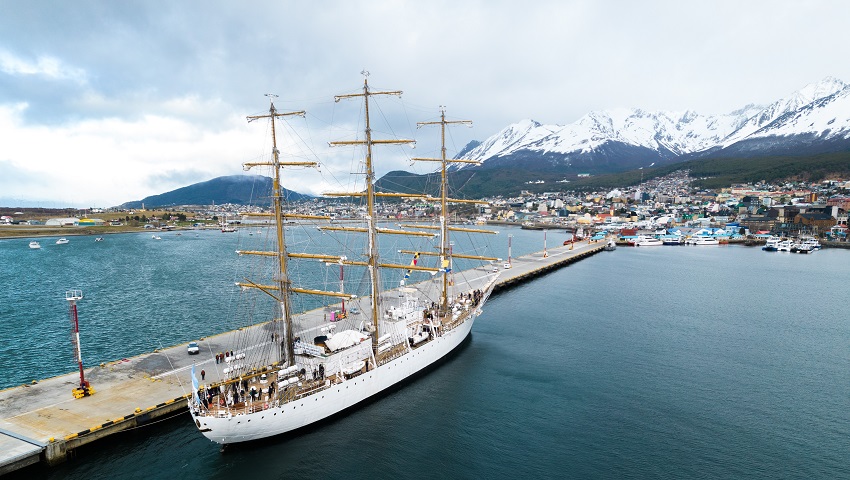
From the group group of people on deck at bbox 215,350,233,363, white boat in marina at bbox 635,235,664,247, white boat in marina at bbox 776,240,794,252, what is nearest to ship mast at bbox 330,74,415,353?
group of people on deck at bbox 215,350,233,363

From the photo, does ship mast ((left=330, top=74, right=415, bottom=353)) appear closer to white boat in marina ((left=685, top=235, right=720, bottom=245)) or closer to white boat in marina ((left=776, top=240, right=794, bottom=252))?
white boat in marina ((left=776, top=240, right=794, bottom=252))

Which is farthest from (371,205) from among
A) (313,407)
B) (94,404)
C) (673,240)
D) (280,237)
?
(673,240)

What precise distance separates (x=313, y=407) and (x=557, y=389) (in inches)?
561

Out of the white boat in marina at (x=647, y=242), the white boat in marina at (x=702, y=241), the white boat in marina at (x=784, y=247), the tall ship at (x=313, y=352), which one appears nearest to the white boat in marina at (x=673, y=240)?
the white boat in marina at (x=647, y=242)

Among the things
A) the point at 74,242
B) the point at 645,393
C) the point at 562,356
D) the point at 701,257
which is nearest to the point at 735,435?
the point at 645,393

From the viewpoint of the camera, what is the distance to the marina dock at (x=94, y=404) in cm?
1766

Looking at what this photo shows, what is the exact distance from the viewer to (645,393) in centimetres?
2644

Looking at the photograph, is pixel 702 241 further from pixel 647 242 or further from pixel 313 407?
pixel 313 407

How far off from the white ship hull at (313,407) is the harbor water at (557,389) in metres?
0.68

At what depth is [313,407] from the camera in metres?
21.8

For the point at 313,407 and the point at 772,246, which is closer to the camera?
the point at 313,407

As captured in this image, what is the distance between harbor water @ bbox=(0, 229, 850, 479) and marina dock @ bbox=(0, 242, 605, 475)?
2.91 ft

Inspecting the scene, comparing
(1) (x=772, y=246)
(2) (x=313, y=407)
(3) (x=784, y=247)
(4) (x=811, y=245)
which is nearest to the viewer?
(2) (x=313, y=407)

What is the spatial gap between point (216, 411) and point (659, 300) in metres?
47.0
